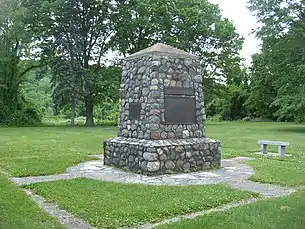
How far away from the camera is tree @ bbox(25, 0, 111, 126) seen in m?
24.8

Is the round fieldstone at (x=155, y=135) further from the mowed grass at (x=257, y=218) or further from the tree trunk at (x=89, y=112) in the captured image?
the tree trunk at (x=89, y=112)

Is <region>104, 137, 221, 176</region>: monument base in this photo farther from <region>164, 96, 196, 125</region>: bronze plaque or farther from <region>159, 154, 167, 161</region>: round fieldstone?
<region>164, 96, 196, 125</region>: bronze plaque

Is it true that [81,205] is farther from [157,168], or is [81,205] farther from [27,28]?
[27,28]

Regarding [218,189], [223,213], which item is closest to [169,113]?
[218,189]

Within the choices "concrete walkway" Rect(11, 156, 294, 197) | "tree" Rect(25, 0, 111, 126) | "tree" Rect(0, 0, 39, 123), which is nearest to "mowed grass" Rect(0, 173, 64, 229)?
"concrete walkway" Rect(11, 156, 294, 197)

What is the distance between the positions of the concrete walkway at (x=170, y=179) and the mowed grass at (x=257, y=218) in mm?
258

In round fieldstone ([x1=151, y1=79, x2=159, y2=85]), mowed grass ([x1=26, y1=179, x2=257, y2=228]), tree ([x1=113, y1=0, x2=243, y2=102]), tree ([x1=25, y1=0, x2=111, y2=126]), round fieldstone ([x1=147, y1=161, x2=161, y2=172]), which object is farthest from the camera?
tree ([x1=113, y1=0, x2=243, y2=102])

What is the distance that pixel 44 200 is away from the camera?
5.43m

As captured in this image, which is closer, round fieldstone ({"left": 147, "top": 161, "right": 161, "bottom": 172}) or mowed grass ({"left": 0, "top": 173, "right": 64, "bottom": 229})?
mowed grass ({"left": 0, "top": 173, "right": 64, "bottom": 229})

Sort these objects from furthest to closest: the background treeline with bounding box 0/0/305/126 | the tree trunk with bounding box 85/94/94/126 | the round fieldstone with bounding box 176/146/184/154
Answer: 1. the tree trunk with bounding box 85/94/94/126
2. the background treeline with bounding box 0/0/305/126
3. the round fieldstone with bounding box 176/146/184/154

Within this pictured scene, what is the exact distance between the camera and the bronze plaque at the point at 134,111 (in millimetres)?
8320

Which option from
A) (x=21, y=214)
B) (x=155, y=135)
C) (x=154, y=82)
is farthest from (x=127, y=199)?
(x=154, y=82)

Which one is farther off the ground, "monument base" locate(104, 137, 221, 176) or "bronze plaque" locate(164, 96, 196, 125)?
"bronze plaque" locate(164, 96, 196, 125)

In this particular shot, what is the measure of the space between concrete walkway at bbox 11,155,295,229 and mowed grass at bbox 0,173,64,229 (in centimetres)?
15
